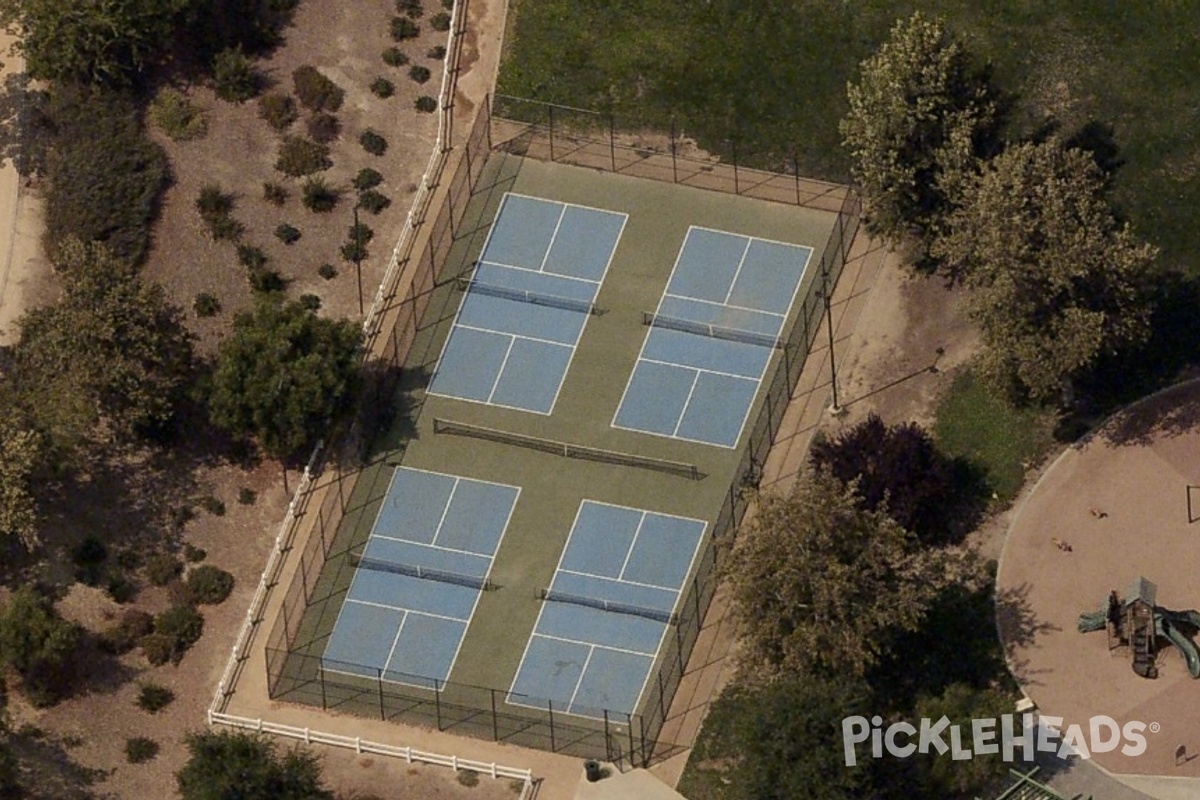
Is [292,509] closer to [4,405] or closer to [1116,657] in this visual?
[4,405]

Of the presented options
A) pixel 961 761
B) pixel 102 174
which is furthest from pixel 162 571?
pixel 961 761

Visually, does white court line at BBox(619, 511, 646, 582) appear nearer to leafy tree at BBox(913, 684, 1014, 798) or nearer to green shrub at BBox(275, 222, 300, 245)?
leafy tree at BBox(913, 684, 1014, 798)

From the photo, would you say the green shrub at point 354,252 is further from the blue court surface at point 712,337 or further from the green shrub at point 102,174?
the blue court surface at point 712,337

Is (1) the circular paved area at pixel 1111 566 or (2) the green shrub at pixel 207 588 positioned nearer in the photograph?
(1) the circular paved area at pixel 1111 566

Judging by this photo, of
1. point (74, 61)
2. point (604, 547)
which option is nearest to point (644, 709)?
point (604, 547)

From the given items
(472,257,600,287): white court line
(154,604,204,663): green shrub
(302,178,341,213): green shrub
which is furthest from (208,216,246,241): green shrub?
(154,604,204,663): green shrub

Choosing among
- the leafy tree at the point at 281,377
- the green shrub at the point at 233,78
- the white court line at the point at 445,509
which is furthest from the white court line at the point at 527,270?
the green shrub at the point at 233,78

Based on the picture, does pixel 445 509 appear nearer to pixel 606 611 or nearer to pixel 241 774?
pixel 606 611
